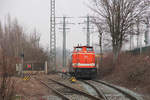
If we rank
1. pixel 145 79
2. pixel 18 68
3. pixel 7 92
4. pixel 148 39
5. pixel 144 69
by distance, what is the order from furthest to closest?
pixel 148 39 < pixel 18 68 < pixel 144 69 < pixel 145 79 < pixel 7 92

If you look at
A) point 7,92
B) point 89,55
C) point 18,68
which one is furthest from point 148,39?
point 7,92

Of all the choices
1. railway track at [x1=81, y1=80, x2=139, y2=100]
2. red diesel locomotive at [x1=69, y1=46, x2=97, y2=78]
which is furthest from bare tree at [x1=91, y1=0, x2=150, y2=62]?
railway track at [x1=81, y1=80, x2=139, y2=100]

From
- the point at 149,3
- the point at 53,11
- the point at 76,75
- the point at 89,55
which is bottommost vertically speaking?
the point at 76,75

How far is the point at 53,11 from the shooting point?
36.2 m

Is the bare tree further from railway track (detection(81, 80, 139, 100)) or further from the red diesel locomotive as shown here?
railway track (detection(81, 80, 139, 100))

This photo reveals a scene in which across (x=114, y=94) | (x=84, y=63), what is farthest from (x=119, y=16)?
(x=114, y=94)

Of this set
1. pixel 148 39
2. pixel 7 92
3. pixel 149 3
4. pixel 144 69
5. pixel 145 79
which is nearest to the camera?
pixel 7 92

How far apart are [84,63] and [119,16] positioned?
6.16 meters

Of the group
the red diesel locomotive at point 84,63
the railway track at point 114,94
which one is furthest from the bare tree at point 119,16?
the railway track at point 114,94

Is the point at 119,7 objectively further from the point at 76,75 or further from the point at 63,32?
the point at 63,32

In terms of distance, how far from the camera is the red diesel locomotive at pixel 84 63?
22.3 m

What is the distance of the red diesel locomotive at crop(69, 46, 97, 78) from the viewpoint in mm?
22328

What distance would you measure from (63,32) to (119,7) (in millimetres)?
20962

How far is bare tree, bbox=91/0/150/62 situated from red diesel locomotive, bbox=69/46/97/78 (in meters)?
2.81
